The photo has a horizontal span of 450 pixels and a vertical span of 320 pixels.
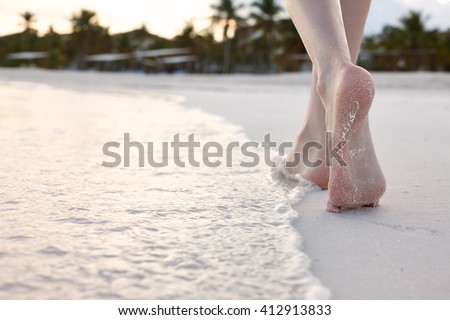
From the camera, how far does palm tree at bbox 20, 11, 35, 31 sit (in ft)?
184

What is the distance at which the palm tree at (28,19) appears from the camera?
5612cm

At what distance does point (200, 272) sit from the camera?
71 cm

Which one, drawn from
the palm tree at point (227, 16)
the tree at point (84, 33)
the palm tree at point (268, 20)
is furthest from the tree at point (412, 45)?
the tree at point (84, 33)

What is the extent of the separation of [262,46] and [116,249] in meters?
37.3

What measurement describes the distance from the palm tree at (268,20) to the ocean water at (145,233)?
35.7 metres

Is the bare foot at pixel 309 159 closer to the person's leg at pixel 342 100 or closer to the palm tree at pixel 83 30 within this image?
the person's leg at pixel 342 100

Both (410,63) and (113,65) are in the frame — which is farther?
(113,65)

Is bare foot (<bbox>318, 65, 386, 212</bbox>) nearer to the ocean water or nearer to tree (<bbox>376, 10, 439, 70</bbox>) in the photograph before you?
the ocean water

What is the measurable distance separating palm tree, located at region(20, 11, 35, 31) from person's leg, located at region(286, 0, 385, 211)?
60.5 meters

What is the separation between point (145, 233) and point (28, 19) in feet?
200

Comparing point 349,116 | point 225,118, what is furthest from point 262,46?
point 349,116

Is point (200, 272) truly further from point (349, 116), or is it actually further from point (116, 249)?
point (349, 116)

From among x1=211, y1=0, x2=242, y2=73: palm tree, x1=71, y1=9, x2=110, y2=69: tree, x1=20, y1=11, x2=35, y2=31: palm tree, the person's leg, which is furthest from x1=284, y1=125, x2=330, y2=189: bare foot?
x1=20, y1=11, x2=35, y2=31: palm tree
